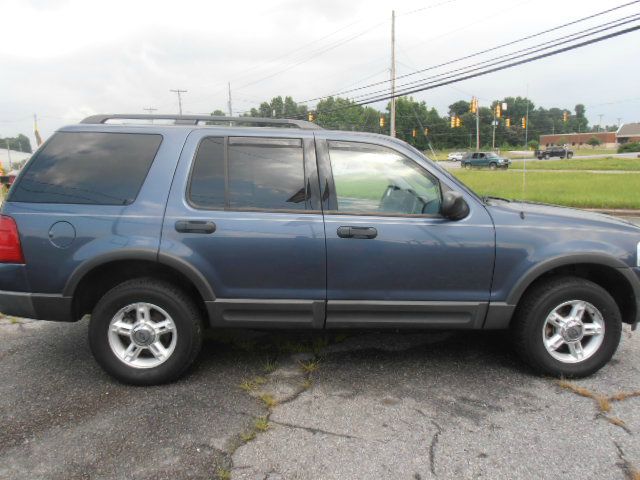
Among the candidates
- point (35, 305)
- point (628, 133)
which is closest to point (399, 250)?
point (35, 305)

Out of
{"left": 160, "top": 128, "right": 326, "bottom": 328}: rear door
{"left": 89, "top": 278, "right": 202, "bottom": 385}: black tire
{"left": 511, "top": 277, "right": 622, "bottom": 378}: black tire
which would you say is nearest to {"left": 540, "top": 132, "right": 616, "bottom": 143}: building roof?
{"left": 511, "top": 277, "right": 622, "bottom": 378}: black tire

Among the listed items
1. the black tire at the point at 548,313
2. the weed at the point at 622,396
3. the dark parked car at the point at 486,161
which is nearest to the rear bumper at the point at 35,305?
the black tire at the point at 548,313

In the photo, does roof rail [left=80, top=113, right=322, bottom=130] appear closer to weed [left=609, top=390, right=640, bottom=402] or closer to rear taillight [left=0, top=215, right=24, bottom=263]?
rear taillight [left=0, top=215, right=24, bottom=263]

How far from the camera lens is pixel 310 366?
358 cm

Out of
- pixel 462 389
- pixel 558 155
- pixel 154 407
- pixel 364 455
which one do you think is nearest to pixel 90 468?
pixel 154 407

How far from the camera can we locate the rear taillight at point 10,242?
10.3 feet

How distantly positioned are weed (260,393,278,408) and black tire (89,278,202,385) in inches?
22.7

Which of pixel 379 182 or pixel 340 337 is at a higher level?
pixel 379 182

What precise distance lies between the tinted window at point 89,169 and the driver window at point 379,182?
4.32 ft

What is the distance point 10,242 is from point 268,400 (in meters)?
1.98

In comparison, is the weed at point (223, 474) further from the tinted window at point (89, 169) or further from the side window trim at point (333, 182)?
the tinted window at point (89, 169)

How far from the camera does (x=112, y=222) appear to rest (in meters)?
3.17

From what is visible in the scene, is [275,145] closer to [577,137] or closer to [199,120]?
[199,120]

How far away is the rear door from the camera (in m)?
3.18
